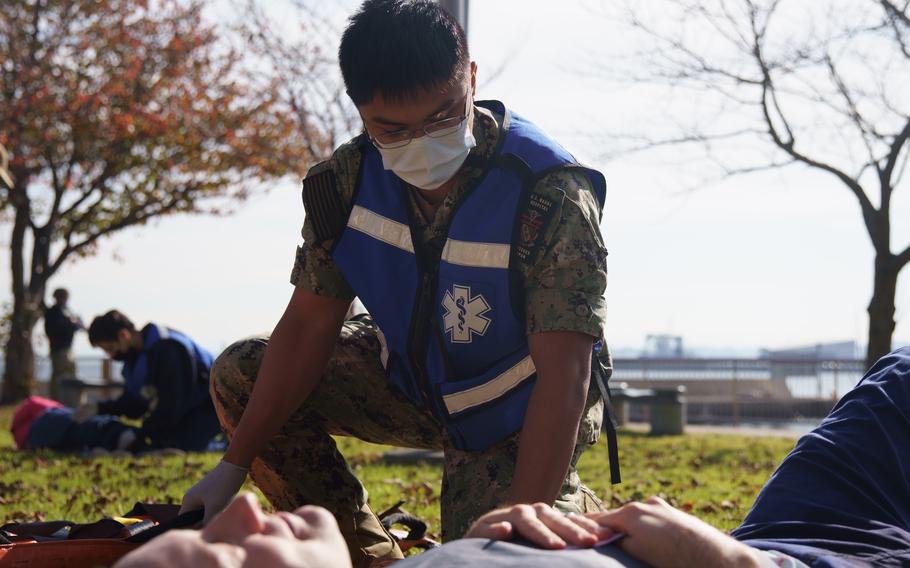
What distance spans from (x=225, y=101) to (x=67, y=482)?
12493mm

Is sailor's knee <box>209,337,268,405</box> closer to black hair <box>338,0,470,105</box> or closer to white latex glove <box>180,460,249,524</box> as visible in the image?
white latex glove <box>180,460,249,524</box>

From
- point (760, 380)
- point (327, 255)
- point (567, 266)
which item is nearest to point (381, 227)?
point (327, 255)

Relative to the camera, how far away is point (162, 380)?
300 inches

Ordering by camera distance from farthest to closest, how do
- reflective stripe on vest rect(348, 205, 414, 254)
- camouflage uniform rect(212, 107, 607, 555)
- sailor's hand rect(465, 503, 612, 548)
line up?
reflective stripe on vest rect(348, 205, 414, 254) < camouflage uniform rect(212, 107, 607, 555) < sailor's hand rect(465, 503, 612, 548)

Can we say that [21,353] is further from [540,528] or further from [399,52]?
[540,528]

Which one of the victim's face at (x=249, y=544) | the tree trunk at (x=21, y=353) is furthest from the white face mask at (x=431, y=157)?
the tree trunk at (x=21, y=353)

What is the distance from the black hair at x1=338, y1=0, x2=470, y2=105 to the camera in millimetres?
2529

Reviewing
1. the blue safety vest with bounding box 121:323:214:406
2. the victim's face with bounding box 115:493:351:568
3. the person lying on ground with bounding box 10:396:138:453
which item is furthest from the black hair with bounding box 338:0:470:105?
the person lying on ground with bounding box 10:396:138:453

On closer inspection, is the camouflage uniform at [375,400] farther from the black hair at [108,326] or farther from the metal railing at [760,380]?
the metal railing at [760,380]

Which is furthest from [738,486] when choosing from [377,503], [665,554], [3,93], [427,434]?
[3,93]

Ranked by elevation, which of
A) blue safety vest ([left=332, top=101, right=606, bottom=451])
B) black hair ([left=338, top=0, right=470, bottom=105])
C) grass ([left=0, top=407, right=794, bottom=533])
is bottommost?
grass ([left=0, top=407, right=794, bottom=533])

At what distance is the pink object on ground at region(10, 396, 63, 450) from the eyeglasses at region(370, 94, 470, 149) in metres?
6.85

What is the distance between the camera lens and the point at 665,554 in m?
1.54

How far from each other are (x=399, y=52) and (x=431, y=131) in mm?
239
